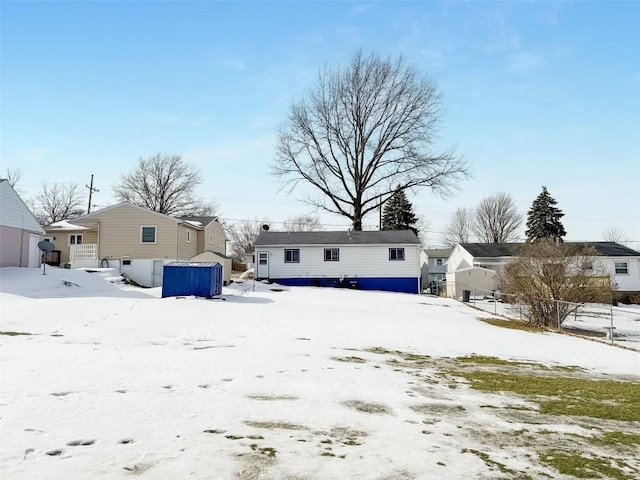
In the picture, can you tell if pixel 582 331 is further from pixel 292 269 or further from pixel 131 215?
pixel 131 215

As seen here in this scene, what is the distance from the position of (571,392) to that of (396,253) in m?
26.1

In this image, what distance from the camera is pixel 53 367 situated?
20.3 ft

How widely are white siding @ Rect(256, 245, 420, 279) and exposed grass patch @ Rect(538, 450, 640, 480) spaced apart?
28.3 meters

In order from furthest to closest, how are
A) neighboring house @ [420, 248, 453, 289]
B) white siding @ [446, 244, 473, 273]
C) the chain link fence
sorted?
neighboring house @ [420, 248, 453, 289] → white siding @ [446, 244, 473, 273] → the chain link fence

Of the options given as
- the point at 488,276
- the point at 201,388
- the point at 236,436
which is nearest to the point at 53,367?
the point at 201,388

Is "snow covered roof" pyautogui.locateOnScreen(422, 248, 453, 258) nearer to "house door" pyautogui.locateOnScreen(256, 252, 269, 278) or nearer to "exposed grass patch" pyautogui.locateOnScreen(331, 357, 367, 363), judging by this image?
"house door" pyautogui.locateOnScreen(256, 252, 269, 278)

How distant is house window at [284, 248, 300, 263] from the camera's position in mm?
32312

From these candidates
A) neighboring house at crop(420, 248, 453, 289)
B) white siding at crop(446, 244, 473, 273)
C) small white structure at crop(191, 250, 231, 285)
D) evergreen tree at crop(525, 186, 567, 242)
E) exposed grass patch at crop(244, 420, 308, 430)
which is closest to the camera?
exposed grass patch at crop(244, 420, 308, 430)

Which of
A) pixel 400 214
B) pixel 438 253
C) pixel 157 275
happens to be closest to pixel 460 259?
pixel 400 214

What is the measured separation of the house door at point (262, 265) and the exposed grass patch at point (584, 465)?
1143 inches

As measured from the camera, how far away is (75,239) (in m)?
29.0

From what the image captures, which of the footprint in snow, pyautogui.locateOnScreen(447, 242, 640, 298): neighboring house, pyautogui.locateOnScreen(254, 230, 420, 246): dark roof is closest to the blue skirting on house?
pyautogui.locateOnScreen(254, 230, 420, 246): dark roof

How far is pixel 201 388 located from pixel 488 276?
3429 centimetres

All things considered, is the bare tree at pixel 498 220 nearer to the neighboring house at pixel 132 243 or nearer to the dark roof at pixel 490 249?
the dark roof at pixel 490 249
